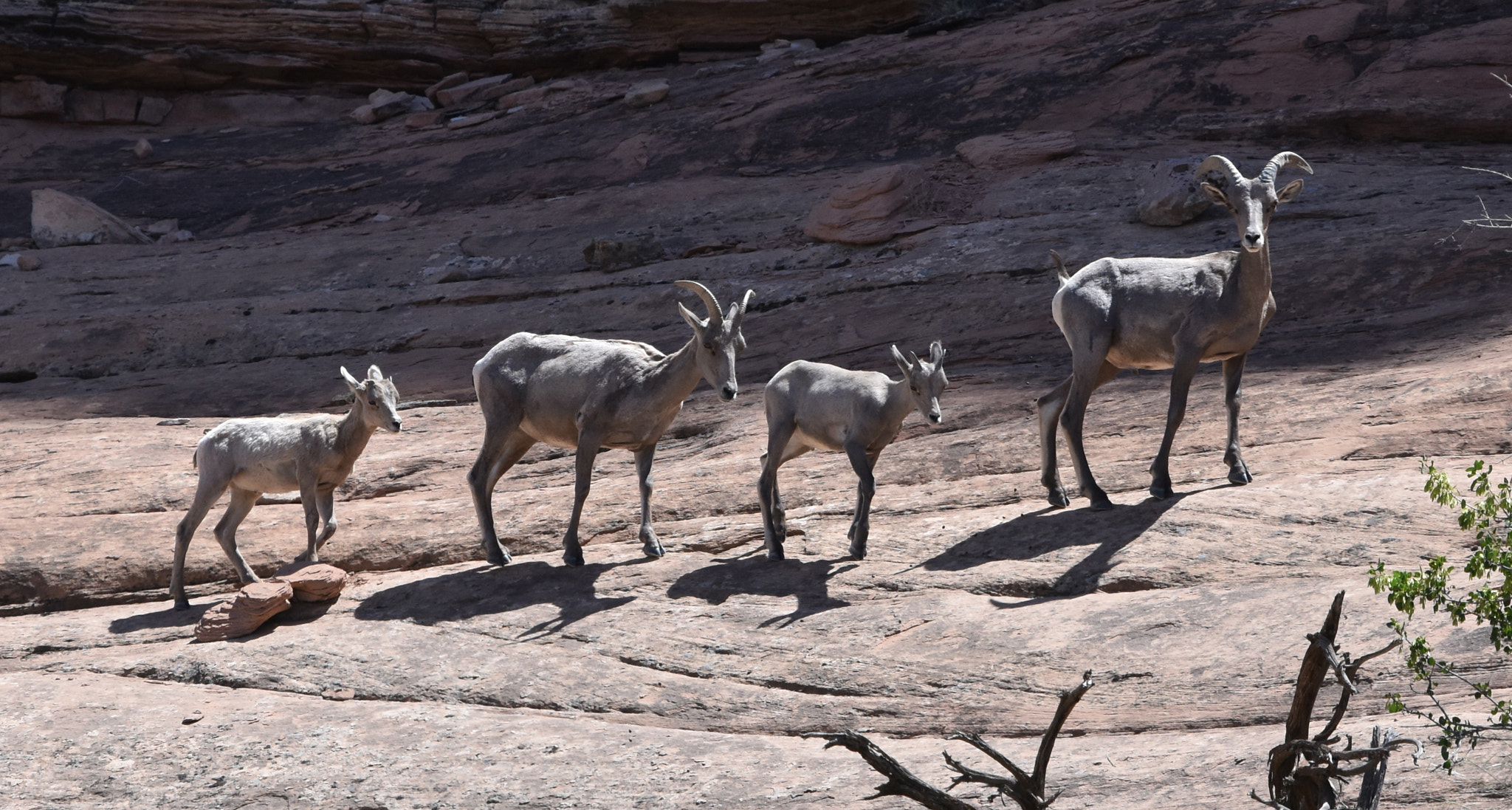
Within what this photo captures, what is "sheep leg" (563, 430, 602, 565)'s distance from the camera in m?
10.9

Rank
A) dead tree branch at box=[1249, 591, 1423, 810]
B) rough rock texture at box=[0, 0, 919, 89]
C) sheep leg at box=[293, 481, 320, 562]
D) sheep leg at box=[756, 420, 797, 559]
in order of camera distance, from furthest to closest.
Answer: rough rock texture at box=[0, 0, 919, 89] → sheep leg at box=[293, 481, 320, 562] → sheep leg at box=[756, 420, 797, 559] → dead tree branch at box=[1249, 591, 1423, 810]

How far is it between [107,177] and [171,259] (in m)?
6.11

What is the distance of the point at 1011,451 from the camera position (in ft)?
39.5

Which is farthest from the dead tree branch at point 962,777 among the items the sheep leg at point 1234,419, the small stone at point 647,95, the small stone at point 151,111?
the small stone at point 151,111

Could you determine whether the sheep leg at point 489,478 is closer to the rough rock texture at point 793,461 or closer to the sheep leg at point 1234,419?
the rough rock texture at point 793,461

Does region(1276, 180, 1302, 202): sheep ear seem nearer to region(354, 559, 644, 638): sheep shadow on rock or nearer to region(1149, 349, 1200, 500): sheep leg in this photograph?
region(1149, 349, 1200, 500): sheep leg

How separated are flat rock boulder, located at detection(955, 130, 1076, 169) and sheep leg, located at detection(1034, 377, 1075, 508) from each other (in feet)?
29.7

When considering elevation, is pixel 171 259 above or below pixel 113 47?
below

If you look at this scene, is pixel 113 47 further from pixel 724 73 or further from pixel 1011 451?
pixel 1011 451

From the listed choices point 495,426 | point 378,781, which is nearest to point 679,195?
point 495,426

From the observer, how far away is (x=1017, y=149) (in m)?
19.7

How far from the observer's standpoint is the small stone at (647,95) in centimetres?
2539

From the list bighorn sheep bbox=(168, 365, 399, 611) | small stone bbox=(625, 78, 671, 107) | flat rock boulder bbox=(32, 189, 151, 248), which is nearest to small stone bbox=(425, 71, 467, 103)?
small stone bbox=(625, 78, 671, 107)

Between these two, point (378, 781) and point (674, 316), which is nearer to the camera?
point (378, 781)
